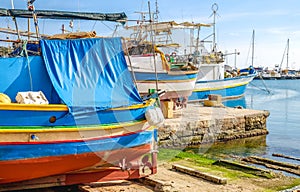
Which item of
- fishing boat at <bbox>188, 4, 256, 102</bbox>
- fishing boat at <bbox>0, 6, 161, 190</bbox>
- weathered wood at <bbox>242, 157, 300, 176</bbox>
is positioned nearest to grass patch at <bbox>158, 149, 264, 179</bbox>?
→ weathered wood at <bbox>242, 157, 300, 176</bbox>

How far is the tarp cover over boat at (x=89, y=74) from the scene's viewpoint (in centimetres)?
848

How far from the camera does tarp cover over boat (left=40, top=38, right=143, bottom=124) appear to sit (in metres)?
8.48

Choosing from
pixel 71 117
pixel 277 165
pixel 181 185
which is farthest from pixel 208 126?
pixel 71 117

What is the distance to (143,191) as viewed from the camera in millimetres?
8727

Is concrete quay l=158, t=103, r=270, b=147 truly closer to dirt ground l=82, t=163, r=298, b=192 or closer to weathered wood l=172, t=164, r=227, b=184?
weathered wood l=172, t=164, r=227, b=184

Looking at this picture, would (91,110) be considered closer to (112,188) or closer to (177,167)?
(112,188)

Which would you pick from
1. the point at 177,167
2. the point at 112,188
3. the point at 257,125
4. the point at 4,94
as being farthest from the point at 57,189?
the point at 257,125

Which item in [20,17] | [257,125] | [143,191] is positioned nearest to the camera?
[143,191]

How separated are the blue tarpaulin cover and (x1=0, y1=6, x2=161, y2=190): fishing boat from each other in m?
0.02

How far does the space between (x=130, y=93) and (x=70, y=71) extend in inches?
64.9

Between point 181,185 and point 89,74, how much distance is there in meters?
3.62

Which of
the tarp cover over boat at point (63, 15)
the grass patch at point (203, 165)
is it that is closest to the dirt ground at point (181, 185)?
the grass patch at point (203, 165)

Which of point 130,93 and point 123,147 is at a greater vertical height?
point 130,93

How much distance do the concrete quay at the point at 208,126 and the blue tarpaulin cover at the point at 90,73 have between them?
663 centimetres
